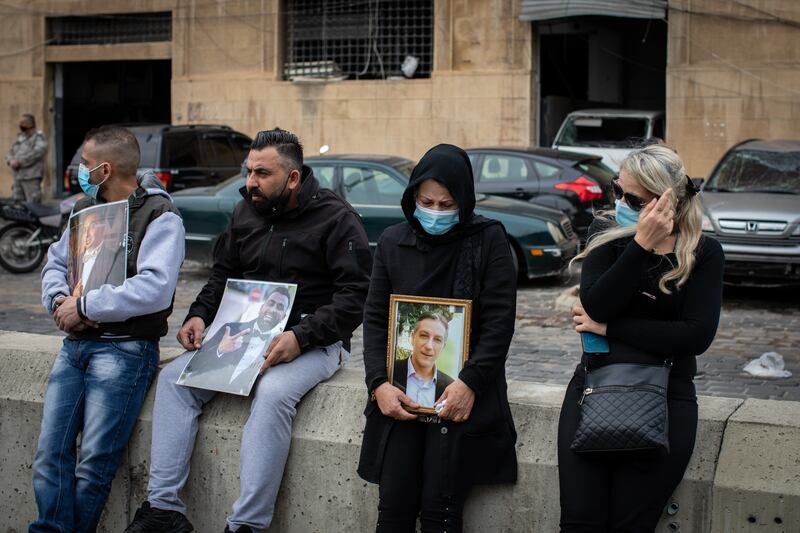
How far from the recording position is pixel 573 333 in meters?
9.94

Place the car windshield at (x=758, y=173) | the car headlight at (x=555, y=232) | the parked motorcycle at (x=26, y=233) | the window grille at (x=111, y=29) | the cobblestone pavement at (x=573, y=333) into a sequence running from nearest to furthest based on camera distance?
the cobblestone pavement at (x=573, y=333) → the car headlight at (x=555, y=232) → the car windshield at (x=758, y=173) → the parked motorcycle at (x=26, y=233) → the window grille at (x=111, y=29)

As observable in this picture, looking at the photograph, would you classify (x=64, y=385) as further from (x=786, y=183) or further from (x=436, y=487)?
(x=786, y=183)

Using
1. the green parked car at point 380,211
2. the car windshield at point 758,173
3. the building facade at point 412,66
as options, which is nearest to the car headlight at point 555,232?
the green parked car at point 380,211

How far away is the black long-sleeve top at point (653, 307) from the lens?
3.69m

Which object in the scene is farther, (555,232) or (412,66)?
(412,66)

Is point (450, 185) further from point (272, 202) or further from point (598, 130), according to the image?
point (598, 130)

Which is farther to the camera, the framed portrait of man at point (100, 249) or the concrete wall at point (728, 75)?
the concrete wall at point (728, 75)

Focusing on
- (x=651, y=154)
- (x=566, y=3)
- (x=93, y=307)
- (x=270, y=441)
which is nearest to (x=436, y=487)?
(x=270, y=441)

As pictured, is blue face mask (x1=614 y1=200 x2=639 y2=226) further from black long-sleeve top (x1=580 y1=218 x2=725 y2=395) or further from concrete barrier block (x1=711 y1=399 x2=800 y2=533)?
concrete barrier block (x1=711 y1=399 x2=800 y2=533)

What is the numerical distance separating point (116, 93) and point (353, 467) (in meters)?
25.3

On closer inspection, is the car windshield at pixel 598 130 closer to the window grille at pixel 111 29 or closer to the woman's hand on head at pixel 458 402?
the window grille at pixel 111 29

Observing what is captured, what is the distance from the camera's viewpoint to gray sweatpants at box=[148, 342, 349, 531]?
170 inches

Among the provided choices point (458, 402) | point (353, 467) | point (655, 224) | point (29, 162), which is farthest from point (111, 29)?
point (655, 224)

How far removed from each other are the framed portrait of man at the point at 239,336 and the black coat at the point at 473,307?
611mm
